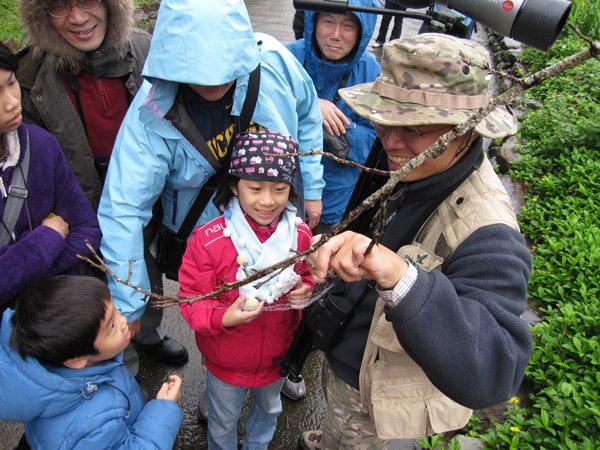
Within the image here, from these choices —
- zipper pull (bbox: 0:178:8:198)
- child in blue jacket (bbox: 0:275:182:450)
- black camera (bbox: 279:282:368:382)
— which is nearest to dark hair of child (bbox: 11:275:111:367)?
child in blue jacket (bbox: 0:275:182:450)

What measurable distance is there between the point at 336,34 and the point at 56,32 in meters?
1.52

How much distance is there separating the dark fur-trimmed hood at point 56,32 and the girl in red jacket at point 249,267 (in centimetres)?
98

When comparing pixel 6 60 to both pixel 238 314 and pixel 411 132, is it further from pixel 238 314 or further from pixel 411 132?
pixel 411 132

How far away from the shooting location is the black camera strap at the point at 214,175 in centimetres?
208

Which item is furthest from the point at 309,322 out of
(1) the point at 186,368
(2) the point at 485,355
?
(1) the point at 186,368

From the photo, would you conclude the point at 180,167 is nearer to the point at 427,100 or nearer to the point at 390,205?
the point at 390,205

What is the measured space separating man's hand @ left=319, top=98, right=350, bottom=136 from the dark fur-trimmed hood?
1212mm

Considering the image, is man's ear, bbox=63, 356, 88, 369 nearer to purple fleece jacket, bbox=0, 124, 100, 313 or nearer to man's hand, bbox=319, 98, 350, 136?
purple fleece jacket, bbox=0, 124, 100, 313

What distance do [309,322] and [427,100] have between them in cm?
102

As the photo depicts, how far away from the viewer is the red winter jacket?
194 centimetres

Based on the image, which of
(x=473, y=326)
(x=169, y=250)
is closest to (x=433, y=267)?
(x=473, y=326)

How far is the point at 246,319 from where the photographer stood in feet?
6.03

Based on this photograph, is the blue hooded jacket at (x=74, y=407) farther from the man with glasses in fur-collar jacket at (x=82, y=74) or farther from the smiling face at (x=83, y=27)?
the smiling face at (x=83, y=27)

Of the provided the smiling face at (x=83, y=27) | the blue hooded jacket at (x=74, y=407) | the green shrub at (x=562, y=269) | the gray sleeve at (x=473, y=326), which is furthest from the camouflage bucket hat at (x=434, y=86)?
the green shrub at (x=562, y=269)
